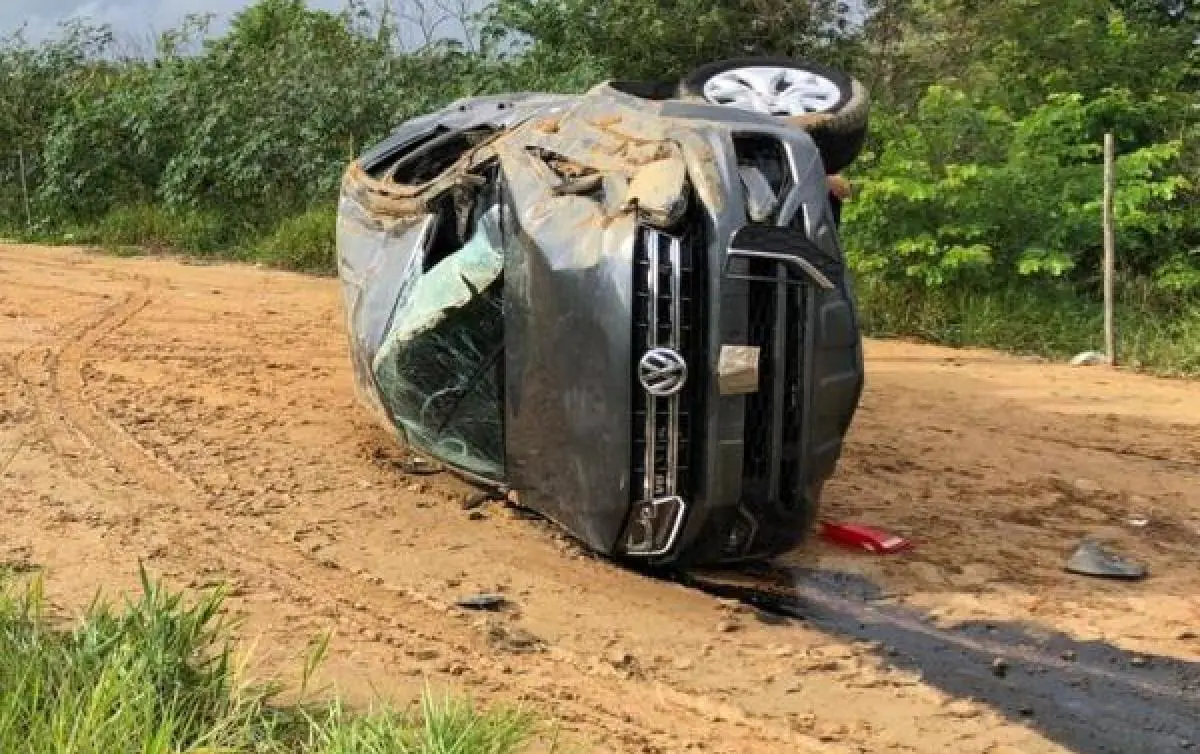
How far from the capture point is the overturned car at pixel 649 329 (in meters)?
4.25

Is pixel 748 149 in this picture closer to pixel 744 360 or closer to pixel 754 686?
pixel 744 360

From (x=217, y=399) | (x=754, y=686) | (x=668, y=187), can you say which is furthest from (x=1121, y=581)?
(x=217, y=399)

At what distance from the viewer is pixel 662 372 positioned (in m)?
Answer: 4.20

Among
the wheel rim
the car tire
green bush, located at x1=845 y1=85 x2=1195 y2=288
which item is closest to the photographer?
the car tire

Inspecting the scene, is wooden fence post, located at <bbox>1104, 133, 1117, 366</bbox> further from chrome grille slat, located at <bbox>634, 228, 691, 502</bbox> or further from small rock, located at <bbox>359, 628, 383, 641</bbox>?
small rock, located at <bbox>359, 628, 383, 641</bbox>

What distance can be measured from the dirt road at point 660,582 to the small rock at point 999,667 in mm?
28

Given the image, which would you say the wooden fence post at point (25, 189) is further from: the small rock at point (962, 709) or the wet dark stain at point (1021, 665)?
the small rock at point (962, 709)

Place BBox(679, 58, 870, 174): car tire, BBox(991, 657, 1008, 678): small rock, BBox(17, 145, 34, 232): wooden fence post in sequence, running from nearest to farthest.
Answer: BBox(991, 657, 1008, 678): small rock, BBox(679, 58, 870, 174): car tire, BBox(17, 145, 34, 232): wooden fence post

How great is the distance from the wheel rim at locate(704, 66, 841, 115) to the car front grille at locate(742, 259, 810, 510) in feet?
4.75

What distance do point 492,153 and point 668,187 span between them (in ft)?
3.71

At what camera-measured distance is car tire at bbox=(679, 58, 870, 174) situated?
5.39 meters

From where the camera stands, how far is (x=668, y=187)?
4344mm

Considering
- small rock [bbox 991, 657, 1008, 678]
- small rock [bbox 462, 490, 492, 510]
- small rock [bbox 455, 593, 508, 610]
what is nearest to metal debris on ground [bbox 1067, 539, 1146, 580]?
small rock [bbox 991, 657, 1008, 678]

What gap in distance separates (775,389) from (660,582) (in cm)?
84
